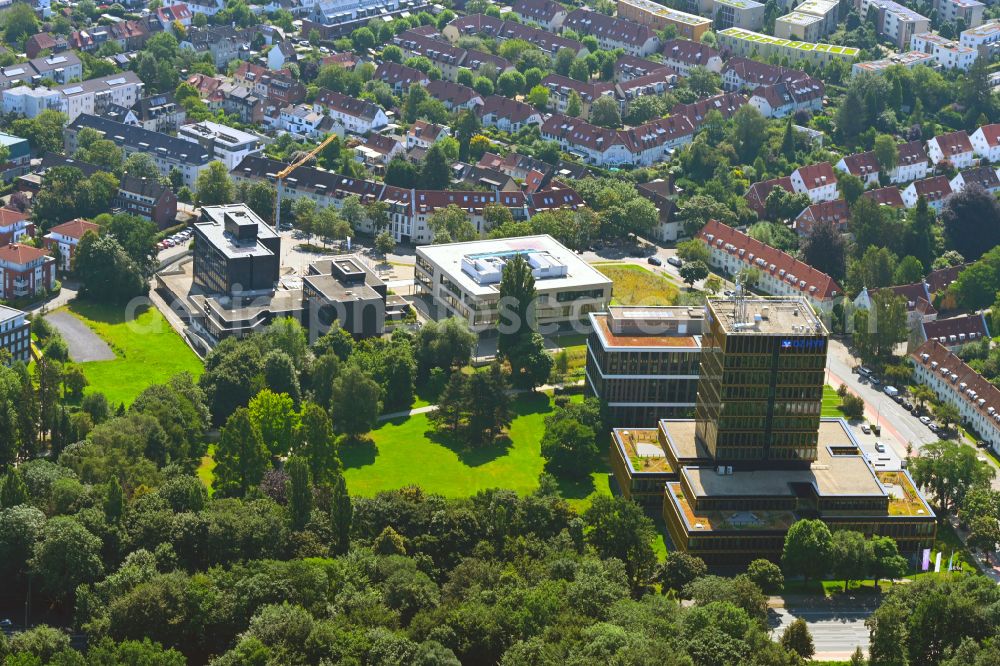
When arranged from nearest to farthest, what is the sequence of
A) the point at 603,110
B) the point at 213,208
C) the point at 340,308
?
the point at 340,308 → the point at 213,208 → the point at 603,110

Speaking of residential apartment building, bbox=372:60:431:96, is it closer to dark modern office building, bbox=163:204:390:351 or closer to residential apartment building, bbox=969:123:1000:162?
dark modern office building, bbox=163:204:390:351

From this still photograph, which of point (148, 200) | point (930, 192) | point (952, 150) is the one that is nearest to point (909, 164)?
point (952, 150)

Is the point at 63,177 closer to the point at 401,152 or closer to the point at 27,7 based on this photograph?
the point at 401,152

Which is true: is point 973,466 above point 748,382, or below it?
below

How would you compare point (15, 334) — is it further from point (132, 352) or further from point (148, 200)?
point (148, 200)

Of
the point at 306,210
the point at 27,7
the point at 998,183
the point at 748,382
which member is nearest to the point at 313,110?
the point at 306,210

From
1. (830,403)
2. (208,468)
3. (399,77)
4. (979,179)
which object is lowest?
(830,403)
